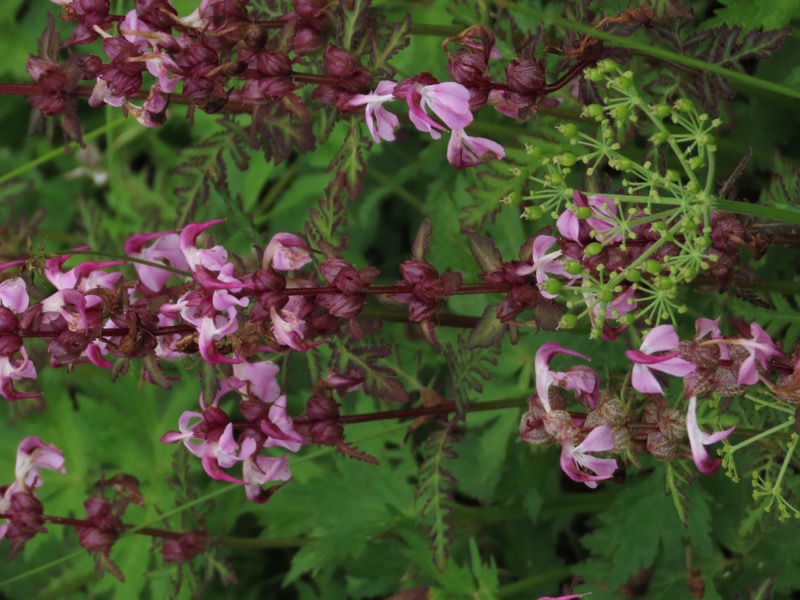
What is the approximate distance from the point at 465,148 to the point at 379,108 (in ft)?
0.65

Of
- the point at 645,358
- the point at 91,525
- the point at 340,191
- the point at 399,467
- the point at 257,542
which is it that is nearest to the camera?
the point at 645,358

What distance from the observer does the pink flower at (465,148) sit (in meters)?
1.83

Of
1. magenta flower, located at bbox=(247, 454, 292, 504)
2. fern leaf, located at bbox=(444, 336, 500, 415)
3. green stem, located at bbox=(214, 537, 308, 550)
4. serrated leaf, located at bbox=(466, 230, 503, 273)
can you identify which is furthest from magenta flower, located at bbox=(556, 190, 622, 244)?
green stem, located at bbox=(214, 537, 308, 550)

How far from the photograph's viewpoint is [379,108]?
1804 mm

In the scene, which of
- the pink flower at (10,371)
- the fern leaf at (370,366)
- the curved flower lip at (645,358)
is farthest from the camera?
the fern leaf at (370,366)

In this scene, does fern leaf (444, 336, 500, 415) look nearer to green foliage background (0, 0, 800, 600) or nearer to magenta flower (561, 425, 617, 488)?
green foliage background (0, 0, 800, 600)

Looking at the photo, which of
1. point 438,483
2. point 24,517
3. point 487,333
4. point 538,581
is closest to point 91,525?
point 24,517

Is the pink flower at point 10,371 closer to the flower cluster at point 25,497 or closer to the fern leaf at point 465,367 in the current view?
the flower cluster at point 25,497

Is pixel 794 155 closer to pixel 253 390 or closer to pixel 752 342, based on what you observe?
pixel 752 342

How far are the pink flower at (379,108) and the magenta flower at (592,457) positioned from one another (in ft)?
2.12

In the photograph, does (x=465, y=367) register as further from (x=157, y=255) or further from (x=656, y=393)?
(x=157, y=255)

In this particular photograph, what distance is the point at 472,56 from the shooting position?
1758mm

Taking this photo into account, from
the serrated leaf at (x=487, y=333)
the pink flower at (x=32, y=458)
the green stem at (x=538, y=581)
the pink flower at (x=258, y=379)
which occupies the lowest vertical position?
the green stem at (x=538, y=581)

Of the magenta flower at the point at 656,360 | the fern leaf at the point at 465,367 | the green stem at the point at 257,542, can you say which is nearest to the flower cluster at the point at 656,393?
the magenta flower at the point at 656,360
